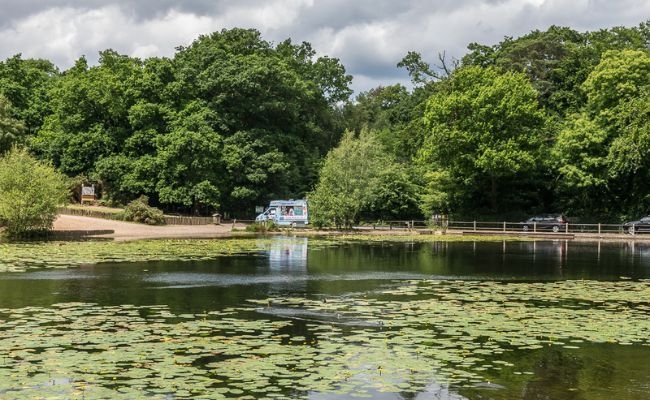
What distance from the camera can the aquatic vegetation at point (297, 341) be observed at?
10906 mm

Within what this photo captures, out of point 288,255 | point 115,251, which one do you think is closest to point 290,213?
point 288,255

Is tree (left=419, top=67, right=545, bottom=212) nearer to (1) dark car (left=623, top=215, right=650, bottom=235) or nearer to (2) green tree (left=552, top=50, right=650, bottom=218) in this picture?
(2) green tree (left=552, top=50, right=650, bottom=218)

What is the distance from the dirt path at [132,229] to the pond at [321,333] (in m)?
22.7

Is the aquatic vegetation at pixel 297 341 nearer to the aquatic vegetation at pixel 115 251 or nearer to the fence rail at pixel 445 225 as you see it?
the aquatic vegetation at pixel 115 251

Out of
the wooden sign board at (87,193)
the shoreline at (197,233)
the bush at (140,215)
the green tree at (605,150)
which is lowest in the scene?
the shoreline at (197,233)

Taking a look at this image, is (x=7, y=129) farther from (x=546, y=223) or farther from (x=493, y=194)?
(x=546, y=223)

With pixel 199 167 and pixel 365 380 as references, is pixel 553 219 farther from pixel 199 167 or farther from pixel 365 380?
pixel 365 380

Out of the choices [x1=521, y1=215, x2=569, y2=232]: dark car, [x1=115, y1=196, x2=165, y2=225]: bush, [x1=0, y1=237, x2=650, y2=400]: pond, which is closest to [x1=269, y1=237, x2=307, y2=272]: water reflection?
[x1=0, y1=237, x2=650, y2=400]: pond

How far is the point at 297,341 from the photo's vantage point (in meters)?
14.0

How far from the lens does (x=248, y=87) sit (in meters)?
70.2

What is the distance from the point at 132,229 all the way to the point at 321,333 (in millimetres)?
Answer: 43436

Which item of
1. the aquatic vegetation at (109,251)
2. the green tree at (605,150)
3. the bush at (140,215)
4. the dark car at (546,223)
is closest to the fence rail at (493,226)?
the dark car at (546,223)

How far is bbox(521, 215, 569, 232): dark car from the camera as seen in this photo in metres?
59.4

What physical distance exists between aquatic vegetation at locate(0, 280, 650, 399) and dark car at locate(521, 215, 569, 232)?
39.3 meters
